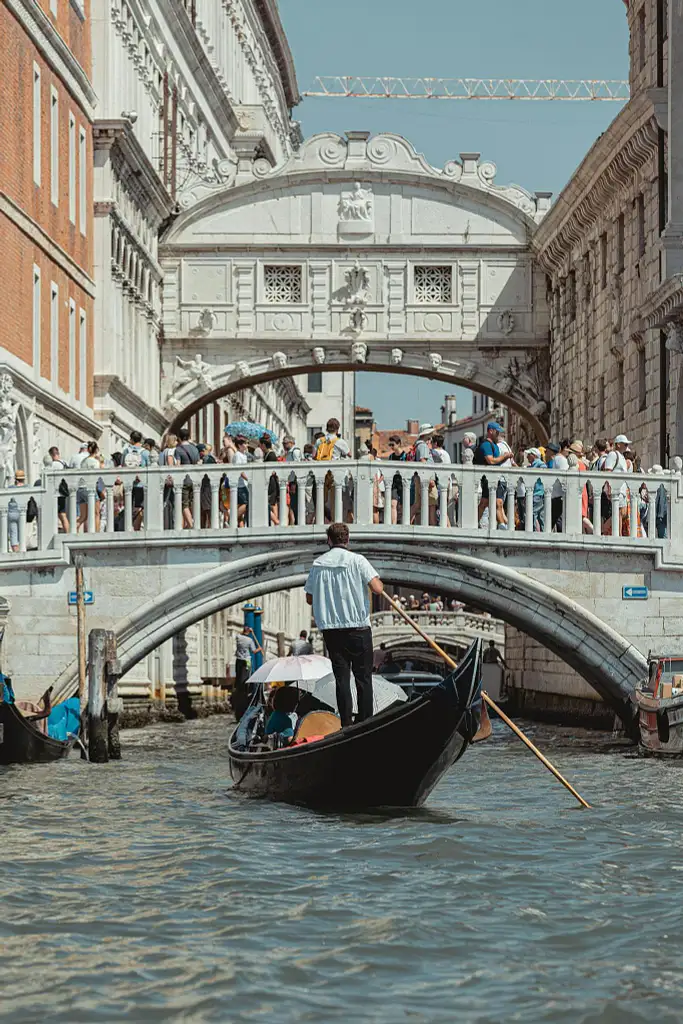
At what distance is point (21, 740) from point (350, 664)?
489cm

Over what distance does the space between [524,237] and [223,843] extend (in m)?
19.6

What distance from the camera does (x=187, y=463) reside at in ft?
63.0

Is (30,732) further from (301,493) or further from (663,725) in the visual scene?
(663,725)

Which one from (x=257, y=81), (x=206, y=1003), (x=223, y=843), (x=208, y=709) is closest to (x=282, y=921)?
(x=206, y=1003)

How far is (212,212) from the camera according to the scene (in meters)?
30.4

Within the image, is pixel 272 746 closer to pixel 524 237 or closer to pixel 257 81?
pixel 524 237

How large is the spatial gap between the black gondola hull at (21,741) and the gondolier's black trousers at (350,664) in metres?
4.52

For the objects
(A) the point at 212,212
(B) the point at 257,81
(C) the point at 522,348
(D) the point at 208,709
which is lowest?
(D) the point at 208,709

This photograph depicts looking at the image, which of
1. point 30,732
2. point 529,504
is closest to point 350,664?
point 30,732

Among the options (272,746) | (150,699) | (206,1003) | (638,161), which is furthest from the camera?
(150,699)

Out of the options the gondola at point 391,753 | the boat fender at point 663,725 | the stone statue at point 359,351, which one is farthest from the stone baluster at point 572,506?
the stone statue at point 359,351

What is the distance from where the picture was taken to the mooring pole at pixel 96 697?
17.6m

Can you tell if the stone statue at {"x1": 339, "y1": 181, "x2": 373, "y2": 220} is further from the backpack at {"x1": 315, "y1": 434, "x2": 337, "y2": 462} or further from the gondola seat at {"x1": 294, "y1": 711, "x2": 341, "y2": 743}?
the gondola seat at {"x1": 294, "y1": 711, "x2": 341, "y2": 743}

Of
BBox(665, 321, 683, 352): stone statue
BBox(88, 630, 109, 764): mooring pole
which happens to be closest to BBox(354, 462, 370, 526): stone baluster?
BBox(88, 630, 109, 764): mooring pole
